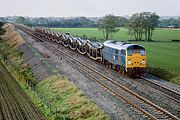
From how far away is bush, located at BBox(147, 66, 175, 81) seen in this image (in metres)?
36.5

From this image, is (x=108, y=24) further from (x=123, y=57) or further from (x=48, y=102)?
(x=48, y=102)

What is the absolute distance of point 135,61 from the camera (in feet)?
118

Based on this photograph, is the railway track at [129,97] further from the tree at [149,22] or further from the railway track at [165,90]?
the tree at [149,22]

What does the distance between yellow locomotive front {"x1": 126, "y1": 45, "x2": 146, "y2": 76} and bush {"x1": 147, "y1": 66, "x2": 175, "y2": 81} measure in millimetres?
2557

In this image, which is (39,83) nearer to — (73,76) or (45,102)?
(73,76)

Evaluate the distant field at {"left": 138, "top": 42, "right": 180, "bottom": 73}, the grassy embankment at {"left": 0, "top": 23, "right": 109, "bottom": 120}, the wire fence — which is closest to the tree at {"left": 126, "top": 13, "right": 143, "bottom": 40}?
the distant field at {"left": 138, "top": 42, "right": 180, "bottom": 73}

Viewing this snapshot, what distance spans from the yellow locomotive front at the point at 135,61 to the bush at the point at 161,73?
256 cm

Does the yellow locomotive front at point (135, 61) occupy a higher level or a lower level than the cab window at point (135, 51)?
lower

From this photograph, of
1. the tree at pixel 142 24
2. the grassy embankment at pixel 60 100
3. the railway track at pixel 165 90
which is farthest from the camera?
the tree at pixel 142 24

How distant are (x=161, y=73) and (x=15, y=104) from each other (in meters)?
15.7

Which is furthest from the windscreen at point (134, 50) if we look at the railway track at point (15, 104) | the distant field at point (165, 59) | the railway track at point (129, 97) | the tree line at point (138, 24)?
the tree line at point (138, 24)

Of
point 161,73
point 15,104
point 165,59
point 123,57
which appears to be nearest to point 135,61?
point 123,57

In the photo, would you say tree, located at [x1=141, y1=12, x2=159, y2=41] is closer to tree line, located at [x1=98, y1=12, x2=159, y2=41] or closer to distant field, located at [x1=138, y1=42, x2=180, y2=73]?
tree line, located at [x1=98, y1=12, x2=159, y2=41]

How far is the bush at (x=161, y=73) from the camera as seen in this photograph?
36500 millimetres
